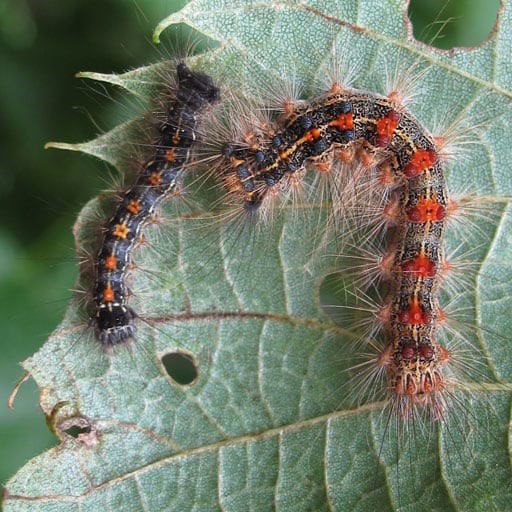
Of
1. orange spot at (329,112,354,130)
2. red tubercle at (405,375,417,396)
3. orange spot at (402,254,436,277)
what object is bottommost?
red tubercle at (405,375,417,396)

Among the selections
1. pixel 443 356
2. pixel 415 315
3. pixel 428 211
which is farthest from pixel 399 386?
pixel 428 211

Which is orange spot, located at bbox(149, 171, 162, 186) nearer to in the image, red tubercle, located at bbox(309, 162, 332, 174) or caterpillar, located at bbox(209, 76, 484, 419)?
caterpillar, located at bbox(209, 76, 484, 419)

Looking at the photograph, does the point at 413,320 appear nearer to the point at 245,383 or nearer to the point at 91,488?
the point at 245,383

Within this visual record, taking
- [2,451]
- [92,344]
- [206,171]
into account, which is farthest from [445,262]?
[2,451]

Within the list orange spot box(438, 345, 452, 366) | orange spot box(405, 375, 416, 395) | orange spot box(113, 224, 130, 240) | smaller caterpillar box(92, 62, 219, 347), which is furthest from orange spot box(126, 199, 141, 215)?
orange spot box(438, 345, 452, 366)

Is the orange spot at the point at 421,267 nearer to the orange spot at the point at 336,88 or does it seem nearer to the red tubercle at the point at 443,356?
the red tubercle at the point at 443,356

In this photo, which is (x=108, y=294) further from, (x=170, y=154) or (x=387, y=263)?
(x=387, y=263)
